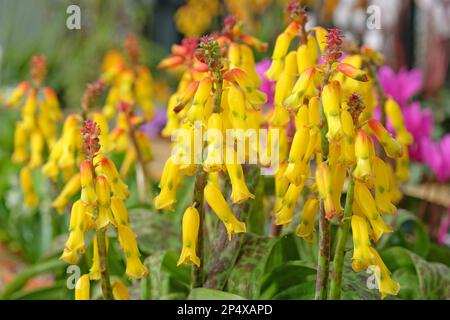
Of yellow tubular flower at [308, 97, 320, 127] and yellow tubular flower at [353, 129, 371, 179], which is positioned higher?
yellow tubular flower at [308, 97, 320, 127]

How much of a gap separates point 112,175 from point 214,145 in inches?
6.0

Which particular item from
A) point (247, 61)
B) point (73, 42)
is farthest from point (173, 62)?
point (73, 42)

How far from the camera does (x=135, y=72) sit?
1530 millimetres

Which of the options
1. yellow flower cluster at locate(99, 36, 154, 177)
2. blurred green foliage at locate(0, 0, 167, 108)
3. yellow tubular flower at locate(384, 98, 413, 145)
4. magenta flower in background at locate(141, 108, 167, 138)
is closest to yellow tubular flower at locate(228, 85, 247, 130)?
yellow tubular flower at locate(384, 98, 413, 145)

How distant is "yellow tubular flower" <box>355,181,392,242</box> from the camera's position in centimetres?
82

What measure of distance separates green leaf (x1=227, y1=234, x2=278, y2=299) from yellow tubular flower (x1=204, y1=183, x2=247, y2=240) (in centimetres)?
10

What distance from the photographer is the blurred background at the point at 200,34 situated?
1.56 metres

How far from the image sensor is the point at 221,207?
2.85 ft

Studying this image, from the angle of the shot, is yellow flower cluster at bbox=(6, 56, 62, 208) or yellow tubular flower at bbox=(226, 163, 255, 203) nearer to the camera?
yellow tubular flower at bbox=(226, 163, 255, 203)

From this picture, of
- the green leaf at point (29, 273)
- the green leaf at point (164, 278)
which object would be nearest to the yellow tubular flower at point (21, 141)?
Answer: the green leaf at point (29, 273)

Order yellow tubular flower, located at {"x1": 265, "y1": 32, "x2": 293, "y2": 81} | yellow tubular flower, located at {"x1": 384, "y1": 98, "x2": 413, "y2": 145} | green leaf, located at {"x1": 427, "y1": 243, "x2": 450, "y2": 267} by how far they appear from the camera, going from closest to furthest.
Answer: yellow tubular flower, located at {"x1": 265, "y1": 32, "x2": 293, "y2": 81}, yellow tubular flower, located at {"x1": 384, "y1": 98, "x2": 413, "y2": 145}, green leaf, located at {"x1": 427, "y1": 243, "x2": 450, "y2": 267}

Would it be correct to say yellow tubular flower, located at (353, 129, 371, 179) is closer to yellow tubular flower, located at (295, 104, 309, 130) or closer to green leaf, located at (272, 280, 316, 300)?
yellow tubular flower, located at (295, 104, 309, 130)
